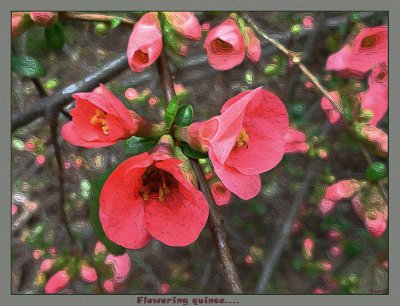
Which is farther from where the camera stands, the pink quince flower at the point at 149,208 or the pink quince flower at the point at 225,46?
the pink quince flower at the point at 225,46

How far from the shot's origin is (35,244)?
940mm

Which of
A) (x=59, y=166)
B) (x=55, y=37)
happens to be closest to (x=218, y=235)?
(x=59, y=166)

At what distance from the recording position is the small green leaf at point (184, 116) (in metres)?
0.76

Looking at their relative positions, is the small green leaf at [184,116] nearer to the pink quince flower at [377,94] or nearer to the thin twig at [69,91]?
the thin twig at [69,91]

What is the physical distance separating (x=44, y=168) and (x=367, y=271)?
69 centimetres

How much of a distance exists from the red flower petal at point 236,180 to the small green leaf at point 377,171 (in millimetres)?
302

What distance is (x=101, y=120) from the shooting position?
72cm

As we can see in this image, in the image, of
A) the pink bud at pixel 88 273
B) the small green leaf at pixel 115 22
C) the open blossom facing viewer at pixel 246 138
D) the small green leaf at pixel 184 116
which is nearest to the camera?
the open blossom facing viewer at pixel 246 138

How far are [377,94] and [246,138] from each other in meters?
0.38

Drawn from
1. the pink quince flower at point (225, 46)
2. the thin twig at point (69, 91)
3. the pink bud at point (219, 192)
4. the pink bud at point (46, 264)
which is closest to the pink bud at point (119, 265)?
the pink bud at point (46, 264)

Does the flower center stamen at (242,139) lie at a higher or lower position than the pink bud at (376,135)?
higher

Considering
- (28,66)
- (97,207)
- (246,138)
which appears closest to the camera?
(246,138)

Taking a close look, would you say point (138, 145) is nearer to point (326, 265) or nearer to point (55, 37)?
point (55, 37)

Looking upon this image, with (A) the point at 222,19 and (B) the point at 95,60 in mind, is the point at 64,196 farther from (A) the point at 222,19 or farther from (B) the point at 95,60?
(A) the point at 222,19
